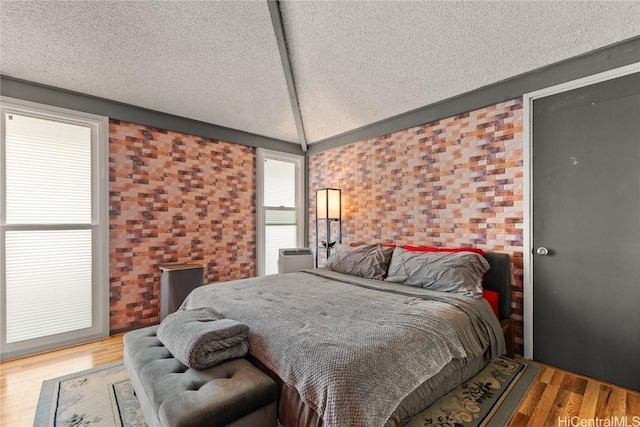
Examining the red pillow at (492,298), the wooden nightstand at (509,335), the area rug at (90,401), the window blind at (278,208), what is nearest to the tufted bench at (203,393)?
the area rug at (90,401)

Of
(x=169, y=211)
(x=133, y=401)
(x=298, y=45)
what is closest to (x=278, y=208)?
(x=169, y=211)

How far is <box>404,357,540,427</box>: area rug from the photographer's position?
1.76m

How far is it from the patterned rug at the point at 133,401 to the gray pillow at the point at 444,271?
0.63 m

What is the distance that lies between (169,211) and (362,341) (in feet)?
9.78

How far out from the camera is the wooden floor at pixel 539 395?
5.93 ft

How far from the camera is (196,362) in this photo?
152 cm

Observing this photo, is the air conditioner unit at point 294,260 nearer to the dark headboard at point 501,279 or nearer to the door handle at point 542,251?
the dark headboard at point 501,279

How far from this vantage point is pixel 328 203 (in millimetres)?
4121

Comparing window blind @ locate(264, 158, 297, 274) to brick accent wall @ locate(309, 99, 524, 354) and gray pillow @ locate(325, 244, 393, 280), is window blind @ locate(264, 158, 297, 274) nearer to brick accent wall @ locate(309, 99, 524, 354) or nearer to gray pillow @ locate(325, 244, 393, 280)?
brick accent wall @ locate(309, 99, 524, 354)

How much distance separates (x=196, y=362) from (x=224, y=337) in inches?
6.9

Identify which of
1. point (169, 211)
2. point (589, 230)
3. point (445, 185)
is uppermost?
point (445, 185)

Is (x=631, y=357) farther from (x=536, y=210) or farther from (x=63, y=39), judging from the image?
(x=63, y=39)

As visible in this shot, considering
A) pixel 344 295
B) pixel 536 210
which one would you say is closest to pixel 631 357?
pixel 536 210

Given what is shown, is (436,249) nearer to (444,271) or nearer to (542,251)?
(444,271)
